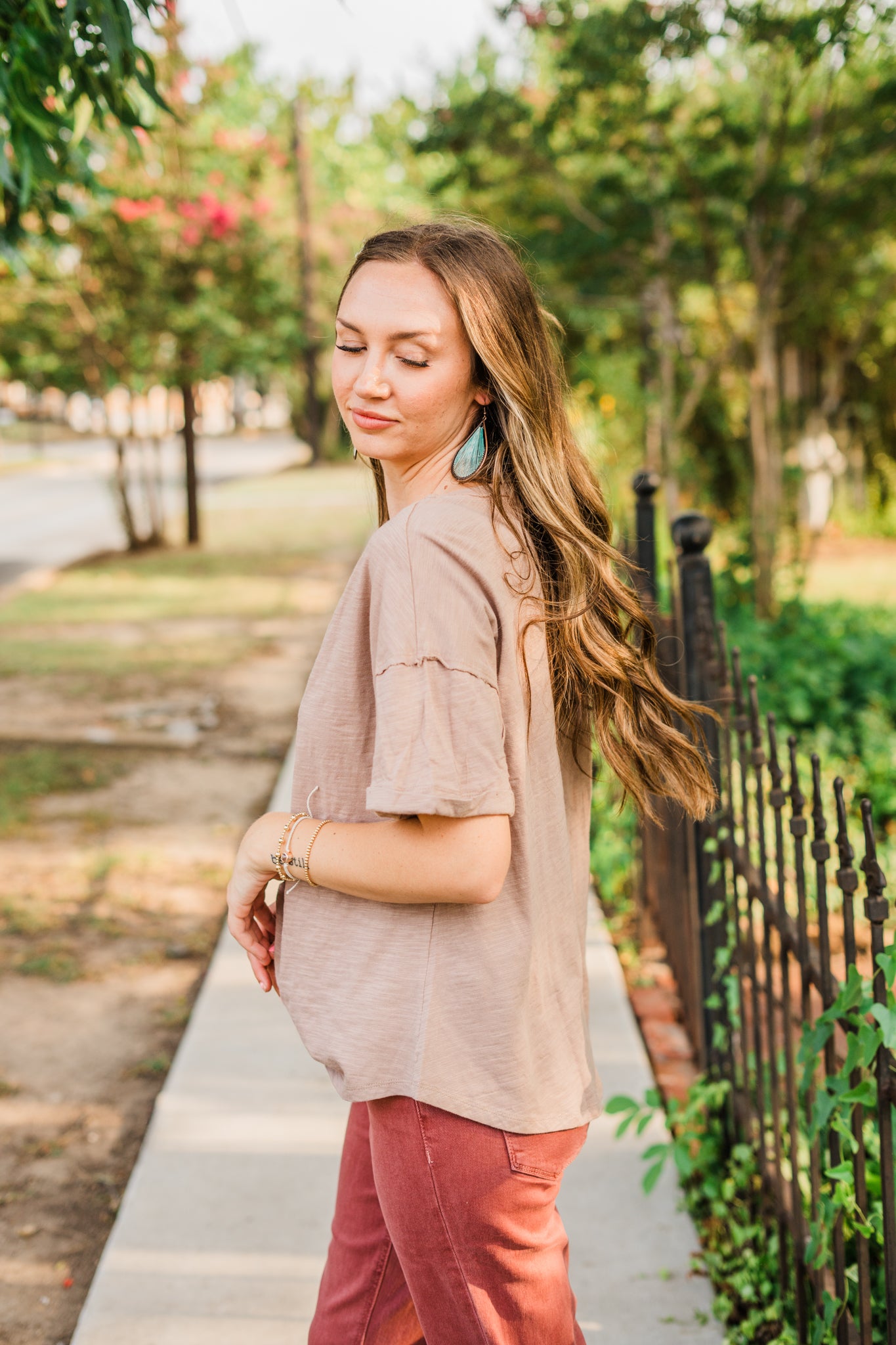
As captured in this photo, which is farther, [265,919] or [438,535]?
[265,919]

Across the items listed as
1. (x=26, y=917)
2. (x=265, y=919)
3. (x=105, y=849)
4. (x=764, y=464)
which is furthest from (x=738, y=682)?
(x=764, y=464)

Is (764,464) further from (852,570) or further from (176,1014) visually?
(176,1014)

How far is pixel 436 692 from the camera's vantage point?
1133mm

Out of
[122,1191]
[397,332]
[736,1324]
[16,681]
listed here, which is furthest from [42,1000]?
[16,681]

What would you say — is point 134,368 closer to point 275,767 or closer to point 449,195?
point 449,195

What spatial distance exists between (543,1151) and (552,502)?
0.75m

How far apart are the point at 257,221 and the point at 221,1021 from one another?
10.6 meters

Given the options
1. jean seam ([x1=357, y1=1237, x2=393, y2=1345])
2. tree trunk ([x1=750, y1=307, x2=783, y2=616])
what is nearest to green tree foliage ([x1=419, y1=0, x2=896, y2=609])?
tree trunk ([x1=750, y1=307, x2=783, y2=616])

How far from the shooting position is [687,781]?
1.46m

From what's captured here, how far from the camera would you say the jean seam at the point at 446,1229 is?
1261 millimetres

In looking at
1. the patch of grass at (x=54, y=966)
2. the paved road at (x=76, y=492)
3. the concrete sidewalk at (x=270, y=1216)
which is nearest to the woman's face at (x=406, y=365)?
the concrete sidewalk at (x=270, y=1216)

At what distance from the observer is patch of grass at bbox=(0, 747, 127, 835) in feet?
17.7

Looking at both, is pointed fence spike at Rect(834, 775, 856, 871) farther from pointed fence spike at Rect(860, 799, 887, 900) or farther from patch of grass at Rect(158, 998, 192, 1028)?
patch of grass at Rect(158, 998, 192, 1028)

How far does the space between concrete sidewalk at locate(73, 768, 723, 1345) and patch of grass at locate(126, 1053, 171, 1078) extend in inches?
4.0
